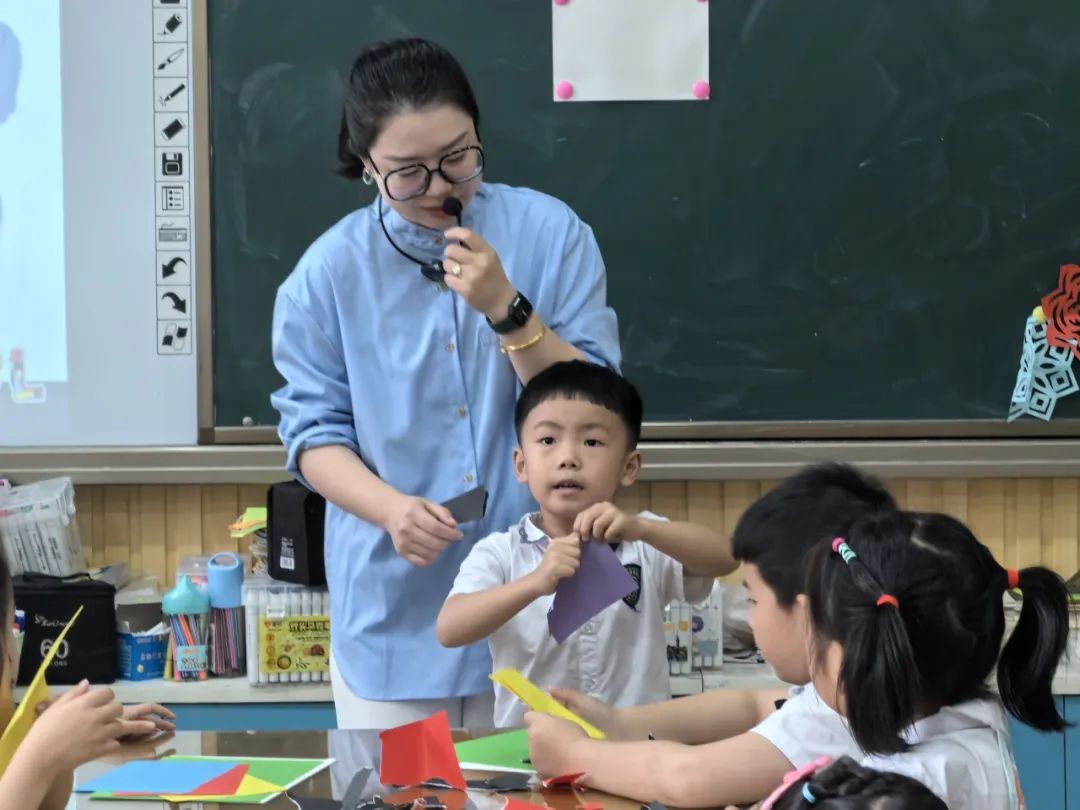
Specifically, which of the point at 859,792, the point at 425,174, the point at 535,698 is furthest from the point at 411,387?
the point at 859,792

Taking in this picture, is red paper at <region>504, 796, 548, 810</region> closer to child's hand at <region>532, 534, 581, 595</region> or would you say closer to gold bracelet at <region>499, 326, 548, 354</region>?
child's hand at <region>532, 534, 581, 595</region>

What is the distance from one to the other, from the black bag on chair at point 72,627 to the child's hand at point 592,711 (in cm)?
158

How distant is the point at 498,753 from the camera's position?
1.71 m

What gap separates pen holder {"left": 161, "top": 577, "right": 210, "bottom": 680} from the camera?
3072 millimetres

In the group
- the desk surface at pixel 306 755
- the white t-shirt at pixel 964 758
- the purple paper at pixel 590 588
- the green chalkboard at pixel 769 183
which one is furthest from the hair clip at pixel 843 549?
the green chalkboard at pixel 769 183

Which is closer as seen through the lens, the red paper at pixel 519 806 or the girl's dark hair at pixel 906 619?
the girl's dark hair at pixel 906 619

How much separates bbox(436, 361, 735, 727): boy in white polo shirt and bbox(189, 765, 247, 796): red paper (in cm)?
42

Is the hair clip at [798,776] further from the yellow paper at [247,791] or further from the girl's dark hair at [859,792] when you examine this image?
the yellow paper at [247,791]

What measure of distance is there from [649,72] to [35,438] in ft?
5.52

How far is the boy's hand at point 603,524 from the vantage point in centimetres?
189

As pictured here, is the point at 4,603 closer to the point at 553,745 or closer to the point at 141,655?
the point at 553,745

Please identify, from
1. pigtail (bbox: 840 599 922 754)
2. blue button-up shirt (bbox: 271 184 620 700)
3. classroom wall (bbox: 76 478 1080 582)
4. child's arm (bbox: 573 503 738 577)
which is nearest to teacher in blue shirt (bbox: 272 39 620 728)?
blue button-up shirt (bbox: 271 184 620 700)

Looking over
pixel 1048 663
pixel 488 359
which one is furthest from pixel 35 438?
pixel 1048 663

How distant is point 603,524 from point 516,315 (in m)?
0.33
